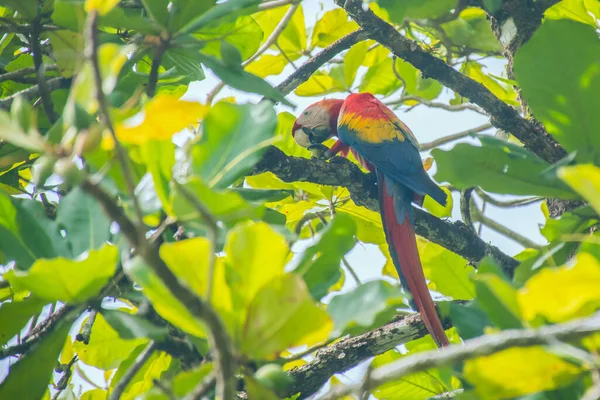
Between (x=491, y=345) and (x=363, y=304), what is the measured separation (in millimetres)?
187

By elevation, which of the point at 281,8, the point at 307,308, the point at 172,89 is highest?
the point at 281,8

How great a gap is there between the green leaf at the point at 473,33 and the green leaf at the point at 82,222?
62.5 inches

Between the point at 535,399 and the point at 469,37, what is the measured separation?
163cm

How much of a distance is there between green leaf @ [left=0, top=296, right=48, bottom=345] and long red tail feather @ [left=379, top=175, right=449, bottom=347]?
38.8 inches

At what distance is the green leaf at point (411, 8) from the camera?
42.2 inches

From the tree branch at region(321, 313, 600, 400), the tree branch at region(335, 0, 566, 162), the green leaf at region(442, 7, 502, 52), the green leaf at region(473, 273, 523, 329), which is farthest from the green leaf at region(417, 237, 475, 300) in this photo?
the tree branch at region(321, 313, 600, 400)

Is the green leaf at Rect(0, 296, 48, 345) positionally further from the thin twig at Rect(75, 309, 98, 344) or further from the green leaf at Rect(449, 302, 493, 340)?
the green leaf at Rect(449, 302, 493, 340)

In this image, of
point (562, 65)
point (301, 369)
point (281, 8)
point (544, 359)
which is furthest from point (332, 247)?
point (281, 8)

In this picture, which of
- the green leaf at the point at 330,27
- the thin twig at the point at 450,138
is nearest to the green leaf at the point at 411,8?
the green leaf at the point at 330,27

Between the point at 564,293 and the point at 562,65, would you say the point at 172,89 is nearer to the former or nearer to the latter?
the point at 562,65

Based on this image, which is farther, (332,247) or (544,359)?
(332,247)

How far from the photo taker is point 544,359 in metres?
0.60

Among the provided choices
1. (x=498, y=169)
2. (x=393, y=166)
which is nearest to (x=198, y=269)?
(x=498, y=169)

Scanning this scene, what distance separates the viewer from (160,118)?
55 cm
